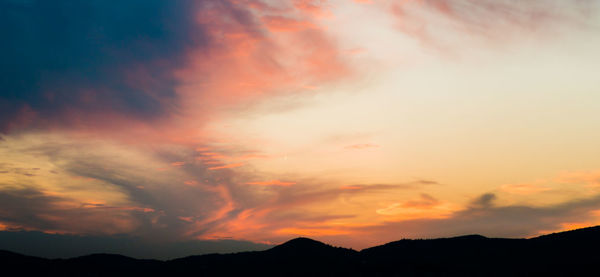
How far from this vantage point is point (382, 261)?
71.3 m

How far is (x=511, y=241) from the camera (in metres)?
77.7

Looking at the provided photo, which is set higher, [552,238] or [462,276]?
[552,238]

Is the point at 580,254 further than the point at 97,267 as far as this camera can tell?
No

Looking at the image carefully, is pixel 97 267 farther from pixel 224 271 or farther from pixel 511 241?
pixel 511 241

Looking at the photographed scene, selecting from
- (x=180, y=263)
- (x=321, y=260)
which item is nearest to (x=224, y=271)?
(x=180, y=263)

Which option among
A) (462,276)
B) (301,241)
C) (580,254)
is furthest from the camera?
(301,241)

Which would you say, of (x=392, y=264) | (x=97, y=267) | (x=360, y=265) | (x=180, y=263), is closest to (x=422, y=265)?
(x=392, y=264)

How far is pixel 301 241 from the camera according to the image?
284ft

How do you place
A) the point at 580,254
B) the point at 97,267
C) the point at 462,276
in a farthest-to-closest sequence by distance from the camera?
the point at 97,267 < the point at 580,254 < the point at 462,276

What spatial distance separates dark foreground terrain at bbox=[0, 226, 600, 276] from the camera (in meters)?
63.5

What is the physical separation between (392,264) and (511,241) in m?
24.1

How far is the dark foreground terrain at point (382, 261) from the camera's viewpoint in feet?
208

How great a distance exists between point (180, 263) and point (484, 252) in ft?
163

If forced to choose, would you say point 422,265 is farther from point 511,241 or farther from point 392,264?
point 511,241
